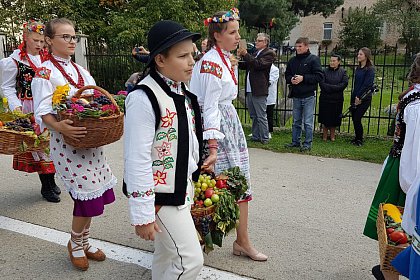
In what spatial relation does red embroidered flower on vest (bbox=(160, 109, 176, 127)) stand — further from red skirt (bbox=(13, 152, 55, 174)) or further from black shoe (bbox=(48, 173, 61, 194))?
black shoe (bbox=(48, 173, 61, 194))

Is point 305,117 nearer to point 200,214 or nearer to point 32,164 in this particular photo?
point 32,164

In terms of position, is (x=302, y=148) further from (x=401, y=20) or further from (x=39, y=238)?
(x=401, y=20)

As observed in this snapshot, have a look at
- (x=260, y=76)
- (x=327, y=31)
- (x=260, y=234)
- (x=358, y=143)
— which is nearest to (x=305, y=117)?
(x=260, y=76)

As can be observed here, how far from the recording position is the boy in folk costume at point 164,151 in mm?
2193

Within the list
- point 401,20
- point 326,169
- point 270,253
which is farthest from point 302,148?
point 401,20

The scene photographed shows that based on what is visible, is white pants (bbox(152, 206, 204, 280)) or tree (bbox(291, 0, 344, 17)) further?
tree (bbox(291, 0, 344, 17))

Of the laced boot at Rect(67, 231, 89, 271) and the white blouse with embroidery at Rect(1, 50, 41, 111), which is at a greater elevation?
the white blouse with embroidery at Rect(1, 50, 41, 111)

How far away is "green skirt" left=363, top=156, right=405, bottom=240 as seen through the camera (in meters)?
3.19

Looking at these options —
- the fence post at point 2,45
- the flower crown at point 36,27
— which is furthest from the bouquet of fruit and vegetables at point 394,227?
the fence post at point 2,45

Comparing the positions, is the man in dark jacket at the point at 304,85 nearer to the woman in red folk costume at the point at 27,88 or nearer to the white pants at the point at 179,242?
the woman in red folk costume at the point at 27,88

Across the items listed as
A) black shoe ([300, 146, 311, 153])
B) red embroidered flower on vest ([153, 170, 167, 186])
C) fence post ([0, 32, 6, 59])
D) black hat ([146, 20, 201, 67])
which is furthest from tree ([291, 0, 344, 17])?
red embroidered flower on vest ([153, 170, 167, 186])

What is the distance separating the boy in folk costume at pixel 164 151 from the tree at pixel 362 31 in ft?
95.2

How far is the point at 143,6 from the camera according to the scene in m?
14.7

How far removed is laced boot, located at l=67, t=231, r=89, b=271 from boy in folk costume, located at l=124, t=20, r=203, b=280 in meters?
1.27
